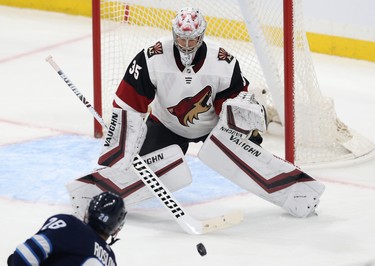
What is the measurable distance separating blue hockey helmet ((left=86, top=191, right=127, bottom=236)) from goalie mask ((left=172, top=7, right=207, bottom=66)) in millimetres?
1444

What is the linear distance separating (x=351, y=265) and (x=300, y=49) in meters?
1.49

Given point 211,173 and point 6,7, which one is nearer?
point 211,173

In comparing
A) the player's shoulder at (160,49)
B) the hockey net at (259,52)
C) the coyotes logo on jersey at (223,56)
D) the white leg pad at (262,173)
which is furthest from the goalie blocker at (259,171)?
the hockey net at (259,52)

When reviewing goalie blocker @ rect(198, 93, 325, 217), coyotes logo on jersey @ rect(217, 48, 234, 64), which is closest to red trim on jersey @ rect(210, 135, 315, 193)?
goalie blocker @ rect(198, 93, 325, 217)

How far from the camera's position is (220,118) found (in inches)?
194

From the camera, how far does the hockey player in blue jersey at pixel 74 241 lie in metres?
3.27

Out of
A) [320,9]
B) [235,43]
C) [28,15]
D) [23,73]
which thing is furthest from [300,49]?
[28,15]

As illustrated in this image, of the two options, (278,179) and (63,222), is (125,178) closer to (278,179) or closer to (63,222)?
(278,179)

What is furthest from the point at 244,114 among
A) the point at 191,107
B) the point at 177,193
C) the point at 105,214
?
the point at 105,214

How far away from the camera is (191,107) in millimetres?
4961

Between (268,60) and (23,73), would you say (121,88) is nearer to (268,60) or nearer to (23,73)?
(268,60)

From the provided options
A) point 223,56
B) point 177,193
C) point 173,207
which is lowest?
point 177,193

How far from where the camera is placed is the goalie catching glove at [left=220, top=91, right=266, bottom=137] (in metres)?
4.80

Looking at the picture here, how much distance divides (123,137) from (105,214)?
1521 millimetres
